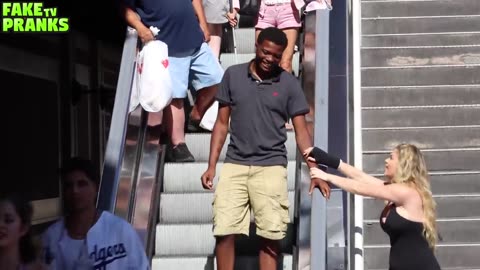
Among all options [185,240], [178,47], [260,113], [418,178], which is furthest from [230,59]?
[418,178]

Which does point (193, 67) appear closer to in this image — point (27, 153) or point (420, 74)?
point (420, 74)

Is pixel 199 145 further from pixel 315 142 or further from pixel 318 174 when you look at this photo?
pixel 318 174

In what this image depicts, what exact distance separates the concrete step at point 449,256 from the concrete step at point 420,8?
3153 mm

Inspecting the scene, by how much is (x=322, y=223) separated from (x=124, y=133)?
4.46 feet

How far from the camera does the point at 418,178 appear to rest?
5.00 m

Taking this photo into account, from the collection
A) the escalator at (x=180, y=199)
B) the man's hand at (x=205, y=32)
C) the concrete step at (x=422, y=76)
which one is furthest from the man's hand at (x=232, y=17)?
the concrete step at (x=422, y=76)

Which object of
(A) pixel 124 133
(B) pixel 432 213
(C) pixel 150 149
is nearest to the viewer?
(B) pixel 432 213

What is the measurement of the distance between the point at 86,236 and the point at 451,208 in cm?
435

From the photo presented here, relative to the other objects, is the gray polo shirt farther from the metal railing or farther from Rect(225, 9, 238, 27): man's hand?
Rect(225, 9, 238, 27): man's hand

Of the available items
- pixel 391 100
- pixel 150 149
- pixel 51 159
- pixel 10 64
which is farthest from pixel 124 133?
pixel 51 159

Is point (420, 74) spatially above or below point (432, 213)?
above

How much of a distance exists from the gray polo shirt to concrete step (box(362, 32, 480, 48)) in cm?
379

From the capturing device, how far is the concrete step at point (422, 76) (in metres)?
8.45

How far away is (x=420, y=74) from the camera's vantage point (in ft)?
27.9
